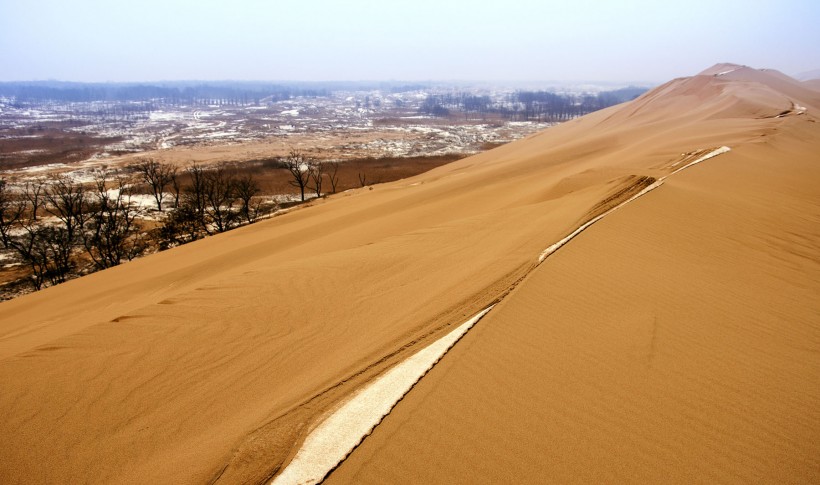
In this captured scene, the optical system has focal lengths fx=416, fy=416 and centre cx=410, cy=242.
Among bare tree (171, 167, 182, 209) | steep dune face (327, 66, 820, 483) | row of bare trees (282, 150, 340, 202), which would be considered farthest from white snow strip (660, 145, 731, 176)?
bare tree (171, 167, 182, 209)

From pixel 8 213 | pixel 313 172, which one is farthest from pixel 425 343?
pixel 8 213

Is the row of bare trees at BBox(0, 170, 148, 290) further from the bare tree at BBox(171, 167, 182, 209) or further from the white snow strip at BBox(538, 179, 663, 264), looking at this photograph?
the white snow strip at BBox(538, 179, 663, 264)

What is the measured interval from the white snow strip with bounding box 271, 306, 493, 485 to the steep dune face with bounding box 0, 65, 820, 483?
0.37 feet

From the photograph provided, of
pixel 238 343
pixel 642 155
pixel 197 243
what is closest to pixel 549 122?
pixel 642 155

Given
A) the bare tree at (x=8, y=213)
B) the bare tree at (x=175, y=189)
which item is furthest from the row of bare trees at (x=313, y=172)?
the bare tree at (x=8, y=213)

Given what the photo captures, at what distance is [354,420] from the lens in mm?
3277

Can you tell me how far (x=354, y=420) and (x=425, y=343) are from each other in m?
1.19

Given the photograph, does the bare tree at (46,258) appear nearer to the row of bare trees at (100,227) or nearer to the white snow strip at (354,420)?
the row of bare trees at (100,227)

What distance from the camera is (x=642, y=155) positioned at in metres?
14.4

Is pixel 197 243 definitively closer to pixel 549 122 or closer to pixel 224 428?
pixel 224 428

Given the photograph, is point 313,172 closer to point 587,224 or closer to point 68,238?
point 68,238

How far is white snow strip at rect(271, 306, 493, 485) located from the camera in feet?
9.45

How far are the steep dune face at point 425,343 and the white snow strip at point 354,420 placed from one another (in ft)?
0.37

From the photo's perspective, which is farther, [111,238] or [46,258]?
[111,238]
